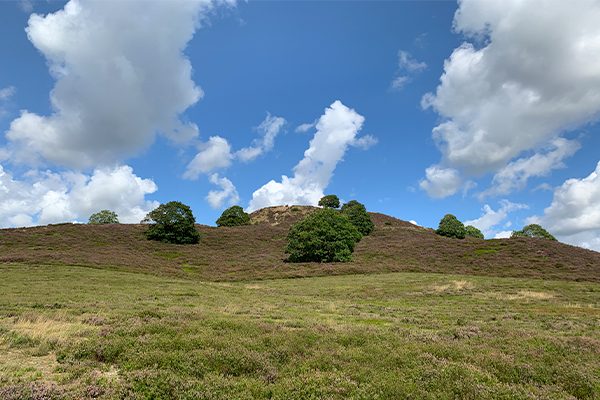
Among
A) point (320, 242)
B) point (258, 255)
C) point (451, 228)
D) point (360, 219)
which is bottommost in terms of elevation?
point (258, 255)

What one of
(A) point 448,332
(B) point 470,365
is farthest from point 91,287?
(B) point 470,365

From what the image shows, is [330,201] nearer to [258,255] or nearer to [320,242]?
[258,255]

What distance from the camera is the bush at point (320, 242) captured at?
6925cm

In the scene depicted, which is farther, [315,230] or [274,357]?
[315,230]

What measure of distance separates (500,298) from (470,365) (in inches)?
1100

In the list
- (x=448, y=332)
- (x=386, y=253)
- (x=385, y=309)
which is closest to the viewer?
(x=448, y=332)

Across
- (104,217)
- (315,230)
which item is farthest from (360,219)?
(104,217)

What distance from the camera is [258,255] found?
74625mm

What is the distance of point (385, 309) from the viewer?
28.2 m

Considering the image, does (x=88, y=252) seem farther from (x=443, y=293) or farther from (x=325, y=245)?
(x=443, y=293)

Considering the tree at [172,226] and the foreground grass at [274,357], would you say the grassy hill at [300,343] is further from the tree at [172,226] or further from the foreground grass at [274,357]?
the tree at [172,226]

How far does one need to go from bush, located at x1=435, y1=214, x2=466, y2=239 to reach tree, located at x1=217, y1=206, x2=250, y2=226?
190 ft

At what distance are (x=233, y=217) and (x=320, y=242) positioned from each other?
169 ft

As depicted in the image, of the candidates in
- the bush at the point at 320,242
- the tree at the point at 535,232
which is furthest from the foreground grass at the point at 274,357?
the tree at the point at 535,232
